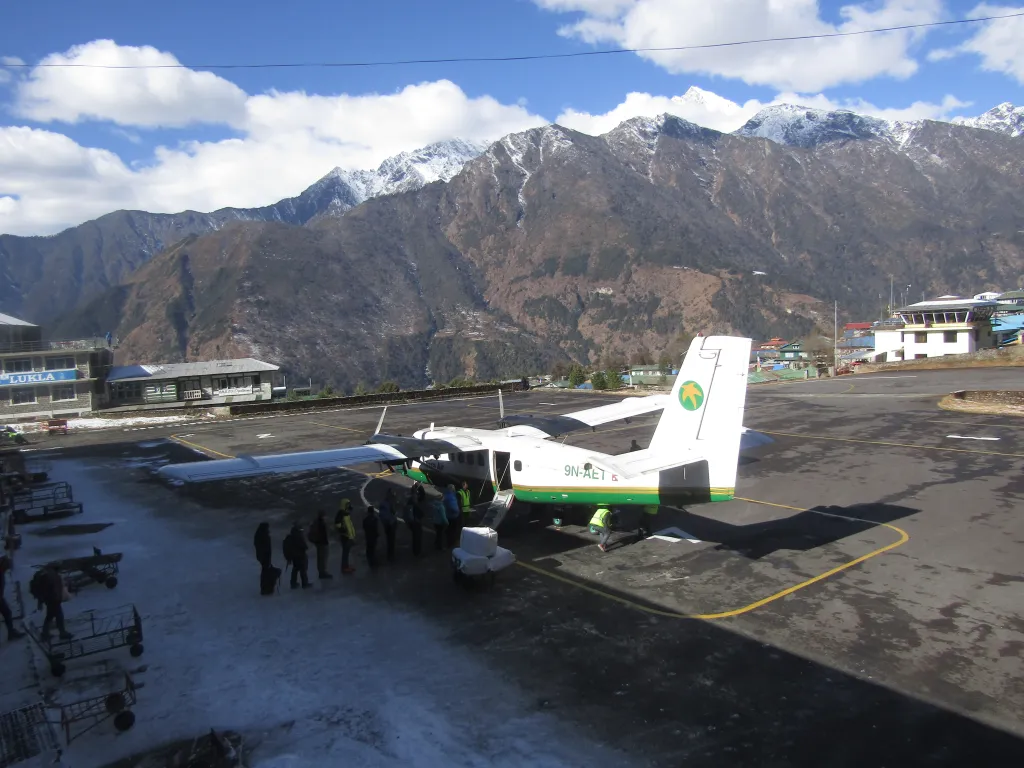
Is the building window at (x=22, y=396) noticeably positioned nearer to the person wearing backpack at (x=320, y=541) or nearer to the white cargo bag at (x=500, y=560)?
the person wearing backpack at (x=320, y=541)

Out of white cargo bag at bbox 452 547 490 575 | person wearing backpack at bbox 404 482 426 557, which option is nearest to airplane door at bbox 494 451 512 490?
person wearing backpack at bbox 404 482 426 557

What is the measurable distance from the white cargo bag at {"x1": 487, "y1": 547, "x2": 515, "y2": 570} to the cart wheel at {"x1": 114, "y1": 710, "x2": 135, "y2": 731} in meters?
7.06

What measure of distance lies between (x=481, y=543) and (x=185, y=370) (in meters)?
66.8

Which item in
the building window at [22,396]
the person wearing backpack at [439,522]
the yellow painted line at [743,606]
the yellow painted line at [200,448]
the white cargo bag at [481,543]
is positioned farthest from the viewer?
the building window at [22,396]

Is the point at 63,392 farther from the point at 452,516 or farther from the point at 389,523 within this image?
the point at 452,516

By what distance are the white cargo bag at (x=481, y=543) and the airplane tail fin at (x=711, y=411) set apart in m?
4.79

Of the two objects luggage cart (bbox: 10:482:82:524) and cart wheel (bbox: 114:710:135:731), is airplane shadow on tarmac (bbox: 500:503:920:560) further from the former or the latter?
luggage cart (bbox: 10:482:82:524)

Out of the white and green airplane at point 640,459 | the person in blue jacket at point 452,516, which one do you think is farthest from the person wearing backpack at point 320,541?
the person in blue jacket at point 452,516

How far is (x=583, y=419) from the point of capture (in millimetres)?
23219

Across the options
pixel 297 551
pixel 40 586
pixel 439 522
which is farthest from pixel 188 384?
pixel 40 586

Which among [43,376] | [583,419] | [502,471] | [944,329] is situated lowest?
[502,471]

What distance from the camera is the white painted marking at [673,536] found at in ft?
57.4

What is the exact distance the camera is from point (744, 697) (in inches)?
391

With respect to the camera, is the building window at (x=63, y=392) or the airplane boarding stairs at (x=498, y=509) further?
the building window at (x=63, y=392)
